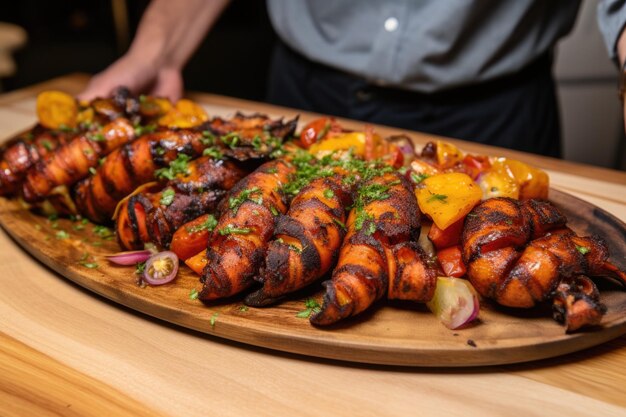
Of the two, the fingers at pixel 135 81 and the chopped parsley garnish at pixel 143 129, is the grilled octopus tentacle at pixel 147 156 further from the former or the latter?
the fingers at pixel 135 81

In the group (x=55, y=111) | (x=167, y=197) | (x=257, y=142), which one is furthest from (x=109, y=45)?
(x=167, y=197)

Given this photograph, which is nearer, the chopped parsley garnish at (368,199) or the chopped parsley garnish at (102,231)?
the chopped parsley garnish at (368,199)

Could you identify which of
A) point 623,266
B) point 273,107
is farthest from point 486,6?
point 623,266

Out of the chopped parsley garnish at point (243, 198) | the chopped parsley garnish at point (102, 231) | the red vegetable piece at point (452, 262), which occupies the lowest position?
the chopped parsley garnish at point (102, 231)

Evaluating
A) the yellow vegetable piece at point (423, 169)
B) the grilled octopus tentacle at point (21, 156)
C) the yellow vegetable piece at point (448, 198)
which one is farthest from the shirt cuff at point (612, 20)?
the grilled octopus tentacle at point (21, 156)

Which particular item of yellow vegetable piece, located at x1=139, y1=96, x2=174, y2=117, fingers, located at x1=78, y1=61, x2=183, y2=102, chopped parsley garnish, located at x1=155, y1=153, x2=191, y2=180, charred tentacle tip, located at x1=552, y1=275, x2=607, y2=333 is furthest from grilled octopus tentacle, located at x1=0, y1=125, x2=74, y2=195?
charred tentacle tip, located at x1=552, y1=275, x2=607, y2=333

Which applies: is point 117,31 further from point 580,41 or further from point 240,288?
point 240,288

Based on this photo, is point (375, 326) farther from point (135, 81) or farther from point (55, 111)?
point (135, 81)
